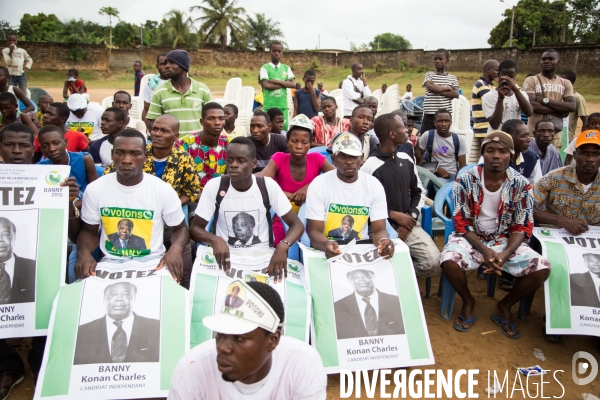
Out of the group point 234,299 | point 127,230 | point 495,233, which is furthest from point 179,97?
point 234,299

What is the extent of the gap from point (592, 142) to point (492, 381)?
2144mm

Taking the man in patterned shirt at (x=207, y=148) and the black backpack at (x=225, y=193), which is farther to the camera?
the man in patterned shirt at (x=207, y=148)

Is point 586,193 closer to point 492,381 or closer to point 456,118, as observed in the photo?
point 492,381

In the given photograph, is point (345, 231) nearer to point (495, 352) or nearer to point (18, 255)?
point (495, 352)

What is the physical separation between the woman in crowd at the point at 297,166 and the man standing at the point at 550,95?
378cm

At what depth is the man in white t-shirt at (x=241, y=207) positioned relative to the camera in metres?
3.62

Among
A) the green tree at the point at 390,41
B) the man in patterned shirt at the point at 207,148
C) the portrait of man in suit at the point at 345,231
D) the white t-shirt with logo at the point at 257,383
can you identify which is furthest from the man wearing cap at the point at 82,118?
the green tree at the point at 390,41

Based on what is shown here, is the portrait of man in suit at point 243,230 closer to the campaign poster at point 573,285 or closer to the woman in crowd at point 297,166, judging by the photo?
the woman in crowd at point 297,166

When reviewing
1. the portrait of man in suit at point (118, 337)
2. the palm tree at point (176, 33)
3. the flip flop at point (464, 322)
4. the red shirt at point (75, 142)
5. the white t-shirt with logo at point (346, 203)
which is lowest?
the flip flop at point (464, 322)

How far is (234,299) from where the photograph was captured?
1.78m

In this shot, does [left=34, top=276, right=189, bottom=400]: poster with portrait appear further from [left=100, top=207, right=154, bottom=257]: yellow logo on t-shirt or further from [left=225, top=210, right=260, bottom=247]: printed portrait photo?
[left=225, top=210, right=260, bottom=247]: printed portrait photo

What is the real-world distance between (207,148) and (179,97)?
992mm

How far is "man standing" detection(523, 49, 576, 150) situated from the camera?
6.41 m

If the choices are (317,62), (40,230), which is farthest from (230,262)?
(317,62)
